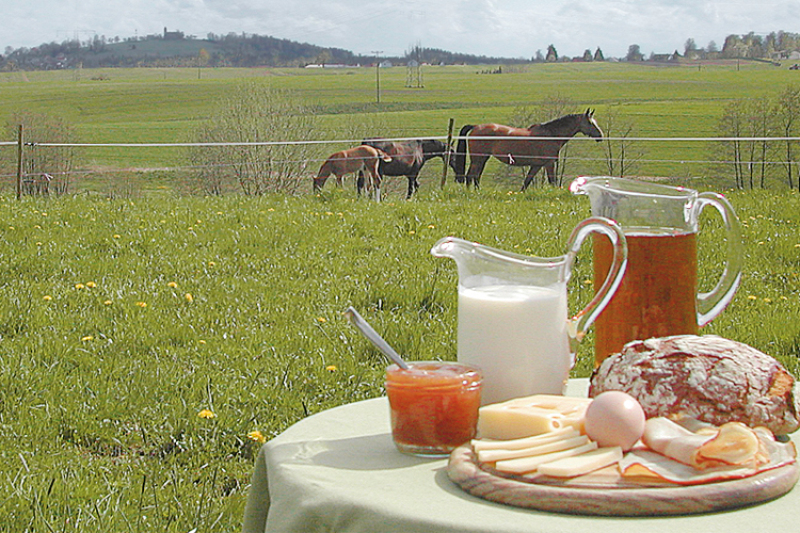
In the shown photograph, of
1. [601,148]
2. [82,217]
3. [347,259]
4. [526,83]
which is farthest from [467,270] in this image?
[526,83]

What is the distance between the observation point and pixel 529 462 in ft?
3.70

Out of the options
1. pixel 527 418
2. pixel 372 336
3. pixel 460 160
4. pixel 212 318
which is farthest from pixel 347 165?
pixel 527 418

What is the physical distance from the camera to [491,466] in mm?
1168

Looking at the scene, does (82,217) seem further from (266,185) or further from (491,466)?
(266,185)

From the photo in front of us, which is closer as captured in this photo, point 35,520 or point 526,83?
point 35,520

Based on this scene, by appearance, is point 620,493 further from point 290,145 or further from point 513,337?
point 290,145

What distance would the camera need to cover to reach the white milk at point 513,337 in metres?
1.46

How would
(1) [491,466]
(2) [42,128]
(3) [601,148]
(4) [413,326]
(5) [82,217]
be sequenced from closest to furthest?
(1) [491,466] → (4) [413,326] → (5) [82,217] → (2) [42,128] → (3) [601,148]

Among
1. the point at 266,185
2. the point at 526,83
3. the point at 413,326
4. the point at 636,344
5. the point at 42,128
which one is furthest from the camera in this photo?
the point at 526,83

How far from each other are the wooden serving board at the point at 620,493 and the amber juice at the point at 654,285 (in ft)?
1.68

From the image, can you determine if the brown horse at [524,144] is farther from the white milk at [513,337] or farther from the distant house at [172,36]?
the distant house at [172,36]

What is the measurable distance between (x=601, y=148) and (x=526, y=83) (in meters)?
42.2

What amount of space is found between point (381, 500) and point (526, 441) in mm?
199

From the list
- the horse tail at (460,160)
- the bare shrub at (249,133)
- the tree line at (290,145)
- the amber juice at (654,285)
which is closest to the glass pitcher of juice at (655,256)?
the amber juice at (654,285)
